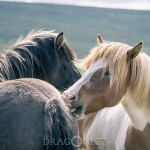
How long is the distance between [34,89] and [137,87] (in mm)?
1646

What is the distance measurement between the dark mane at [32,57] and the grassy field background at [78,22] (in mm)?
53893

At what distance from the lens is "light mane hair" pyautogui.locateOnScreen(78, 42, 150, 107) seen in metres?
4.01

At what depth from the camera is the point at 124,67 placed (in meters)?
4.04

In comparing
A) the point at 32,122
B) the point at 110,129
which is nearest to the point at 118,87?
the point at 110,129

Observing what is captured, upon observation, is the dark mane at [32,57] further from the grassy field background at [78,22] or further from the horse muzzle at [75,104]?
the grassy field background at [78,22]

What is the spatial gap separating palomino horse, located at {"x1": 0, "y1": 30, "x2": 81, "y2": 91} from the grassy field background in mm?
53700

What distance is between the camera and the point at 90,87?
400 cm

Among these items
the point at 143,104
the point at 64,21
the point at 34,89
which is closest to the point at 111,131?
the point at 143,104

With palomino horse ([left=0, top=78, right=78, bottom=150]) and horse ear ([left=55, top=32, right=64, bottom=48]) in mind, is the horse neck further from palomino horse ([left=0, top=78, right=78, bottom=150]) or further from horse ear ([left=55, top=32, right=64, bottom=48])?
palomino horse ([left=0, top=78, right=78, bottom=150])

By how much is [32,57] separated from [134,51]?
1.04 meters

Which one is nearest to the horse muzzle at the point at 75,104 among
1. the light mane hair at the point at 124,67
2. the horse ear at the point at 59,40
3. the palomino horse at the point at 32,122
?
the light mane hair at the point at 124,67

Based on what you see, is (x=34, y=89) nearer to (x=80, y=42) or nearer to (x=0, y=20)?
(x=80, y=42)

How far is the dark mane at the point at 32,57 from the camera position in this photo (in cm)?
382

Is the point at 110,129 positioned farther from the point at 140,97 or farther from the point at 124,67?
the point at 124,67
